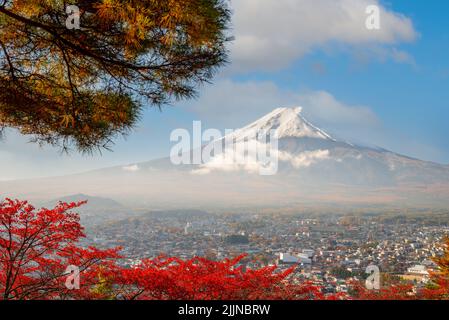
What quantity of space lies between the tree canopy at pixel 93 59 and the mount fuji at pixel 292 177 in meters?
63.0

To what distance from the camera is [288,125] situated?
85.8m

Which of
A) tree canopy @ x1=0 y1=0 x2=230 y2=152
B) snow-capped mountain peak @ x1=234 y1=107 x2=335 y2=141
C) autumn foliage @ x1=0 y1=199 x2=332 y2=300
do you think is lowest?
autumn foliage @ x1=0 y1=199 x2=332 y2=300

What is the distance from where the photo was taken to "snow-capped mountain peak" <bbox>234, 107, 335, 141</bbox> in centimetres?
8238

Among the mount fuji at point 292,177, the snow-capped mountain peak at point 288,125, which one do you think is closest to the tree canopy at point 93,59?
the mount fuji at point 292,177

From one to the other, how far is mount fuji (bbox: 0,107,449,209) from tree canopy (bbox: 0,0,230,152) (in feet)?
207

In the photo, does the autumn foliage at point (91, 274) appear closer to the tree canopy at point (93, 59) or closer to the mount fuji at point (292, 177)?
the tree canopy at point (93, 59)

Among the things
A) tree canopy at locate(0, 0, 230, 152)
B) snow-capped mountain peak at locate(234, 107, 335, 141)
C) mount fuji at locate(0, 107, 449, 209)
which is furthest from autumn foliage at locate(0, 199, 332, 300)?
snow-capped mountain peak at locate(234, 107, 335, 141)

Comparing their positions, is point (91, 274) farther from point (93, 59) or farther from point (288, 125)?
point (288, 125)

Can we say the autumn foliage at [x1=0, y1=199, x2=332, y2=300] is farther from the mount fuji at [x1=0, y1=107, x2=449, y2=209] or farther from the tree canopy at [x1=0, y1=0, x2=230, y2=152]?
the mount fuji at [x1=0, y1=107, x2=449, y2=209]

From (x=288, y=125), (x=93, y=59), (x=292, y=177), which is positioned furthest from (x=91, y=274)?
(x=288, y=125)

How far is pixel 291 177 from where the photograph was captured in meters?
77.7

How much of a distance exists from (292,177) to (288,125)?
1296cm
